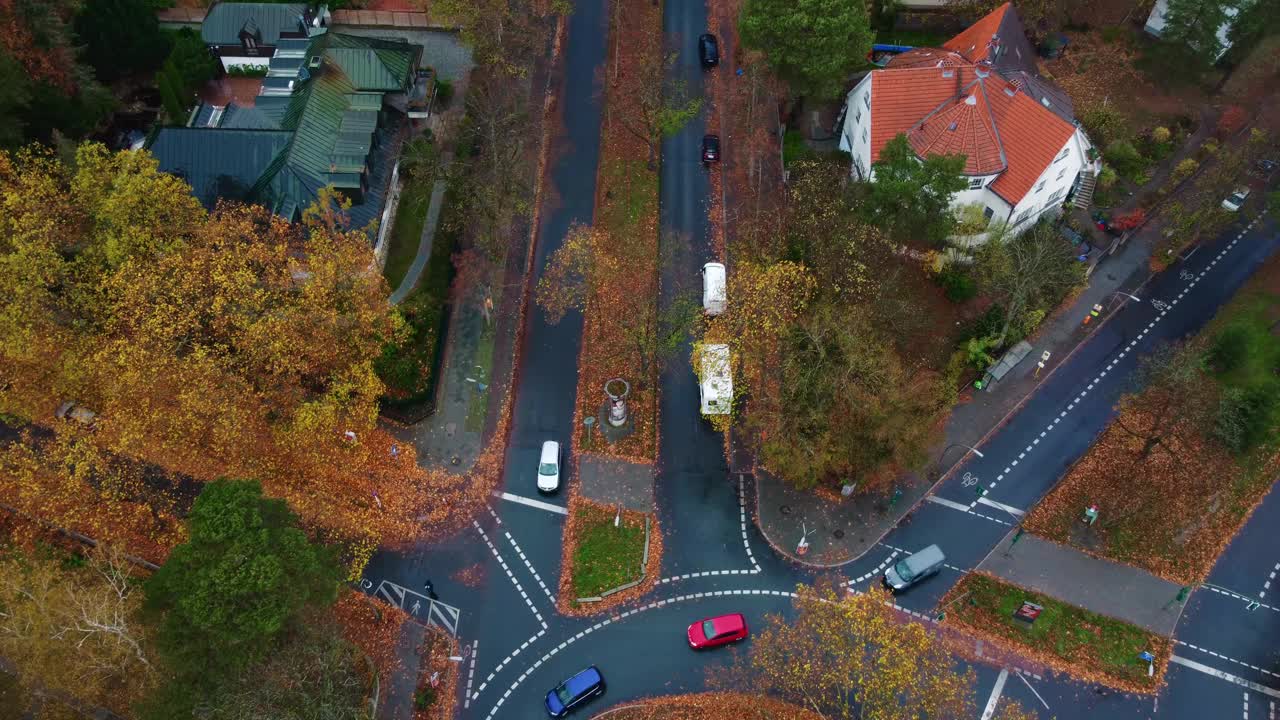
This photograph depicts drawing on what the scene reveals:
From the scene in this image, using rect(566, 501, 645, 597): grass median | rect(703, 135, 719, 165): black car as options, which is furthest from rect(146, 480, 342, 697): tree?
rect(703, 135, 719, 165): black car

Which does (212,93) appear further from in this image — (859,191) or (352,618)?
(859,191)

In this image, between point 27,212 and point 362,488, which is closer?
point 27,212

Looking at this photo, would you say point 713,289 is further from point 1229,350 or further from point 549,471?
point 1229,350

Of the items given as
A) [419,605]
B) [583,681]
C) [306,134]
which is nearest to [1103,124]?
[583,681]

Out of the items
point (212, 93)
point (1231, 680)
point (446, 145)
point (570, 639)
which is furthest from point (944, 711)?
point (212, 93)

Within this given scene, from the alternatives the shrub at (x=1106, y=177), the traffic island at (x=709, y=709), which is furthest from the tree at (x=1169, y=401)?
the traffic island at (x=709, y=709)

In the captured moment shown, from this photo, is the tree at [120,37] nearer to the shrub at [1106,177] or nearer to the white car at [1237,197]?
the shrub at [1106,177]

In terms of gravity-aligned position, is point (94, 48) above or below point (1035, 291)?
above
